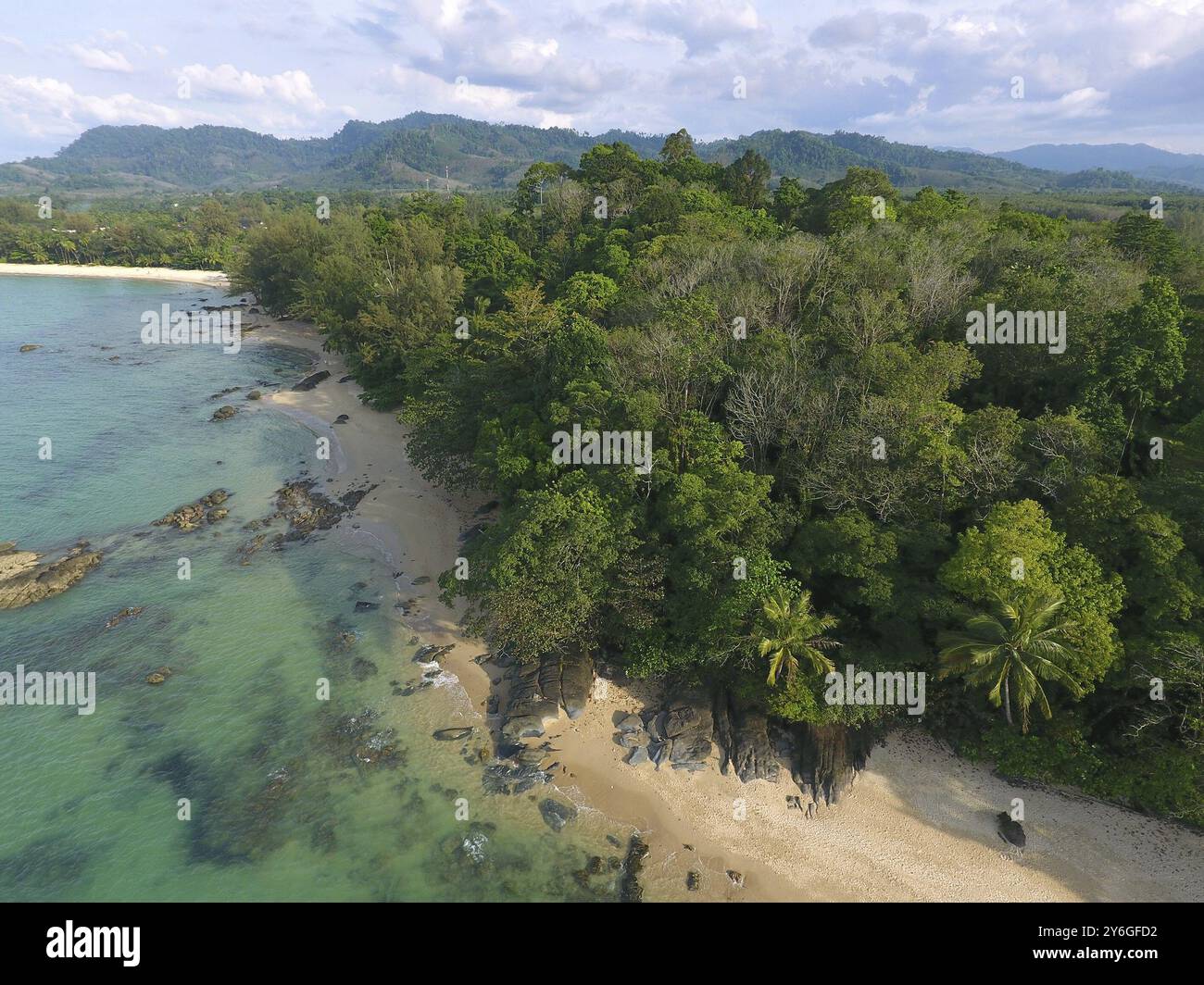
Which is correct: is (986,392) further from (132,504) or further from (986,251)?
(132,504)

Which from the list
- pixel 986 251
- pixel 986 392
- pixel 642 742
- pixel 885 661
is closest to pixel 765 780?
pixel 642 742

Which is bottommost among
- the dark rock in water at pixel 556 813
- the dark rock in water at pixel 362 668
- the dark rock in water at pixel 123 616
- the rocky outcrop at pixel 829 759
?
the dark rock in water at pixel 556 813

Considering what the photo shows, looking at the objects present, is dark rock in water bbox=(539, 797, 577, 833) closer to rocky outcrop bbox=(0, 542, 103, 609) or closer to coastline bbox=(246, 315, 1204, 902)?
coastline bbox=(246, 315, 1204, 902)

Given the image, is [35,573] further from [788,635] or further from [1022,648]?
[1022,648]

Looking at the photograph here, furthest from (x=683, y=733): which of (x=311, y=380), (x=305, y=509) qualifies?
(x=311, y=380)

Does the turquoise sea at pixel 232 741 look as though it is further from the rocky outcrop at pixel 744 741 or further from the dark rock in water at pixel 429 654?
the rocky outcrop at pixel 744 741

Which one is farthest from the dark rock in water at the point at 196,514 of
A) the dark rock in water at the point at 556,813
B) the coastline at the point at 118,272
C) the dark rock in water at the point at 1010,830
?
the coastline at the point at 118,272
